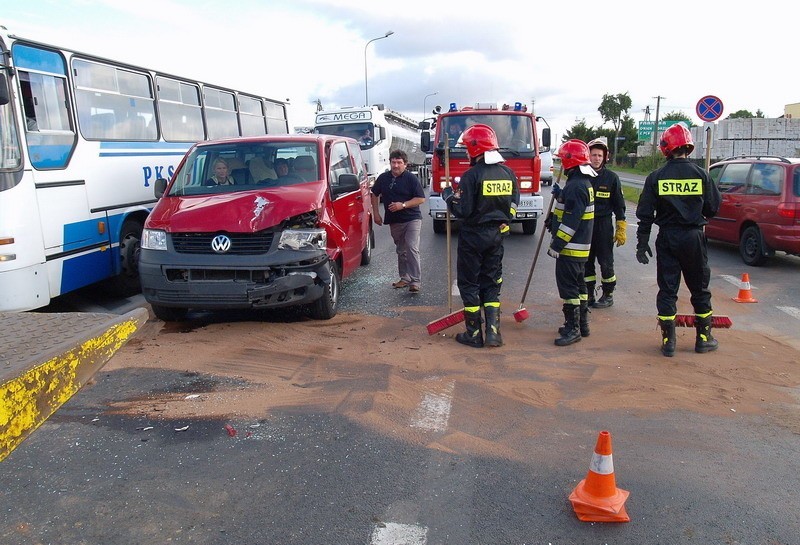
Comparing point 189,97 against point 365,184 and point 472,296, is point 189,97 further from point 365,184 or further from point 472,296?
point 472,296

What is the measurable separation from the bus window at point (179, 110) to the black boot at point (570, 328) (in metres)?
6.55

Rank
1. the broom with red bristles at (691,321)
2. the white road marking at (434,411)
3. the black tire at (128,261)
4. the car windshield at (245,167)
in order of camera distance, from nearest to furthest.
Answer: the white road marking at (434,411)
the broom with red bristles at (691,321)
the car windshield at (245,167)
the black tire at (128,261)

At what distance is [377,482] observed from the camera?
3523mm

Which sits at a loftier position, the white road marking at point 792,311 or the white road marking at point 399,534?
the white road marking at point 399,534

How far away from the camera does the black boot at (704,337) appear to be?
5715mm

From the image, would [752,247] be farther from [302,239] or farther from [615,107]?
[615,107]

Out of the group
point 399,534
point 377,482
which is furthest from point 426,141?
point 399,534

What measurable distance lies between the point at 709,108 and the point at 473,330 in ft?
32.7

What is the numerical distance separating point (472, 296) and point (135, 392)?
3.00m

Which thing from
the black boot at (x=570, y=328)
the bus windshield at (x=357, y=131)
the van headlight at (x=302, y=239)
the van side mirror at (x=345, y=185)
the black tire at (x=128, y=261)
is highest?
the bus windshield at (x=357, y=131)

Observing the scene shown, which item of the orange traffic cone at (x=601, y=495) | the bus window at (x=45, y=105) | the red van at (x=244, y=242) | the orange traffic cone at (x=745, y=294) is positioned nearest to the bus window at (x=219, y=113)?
the bus window at (x=45, y=105)

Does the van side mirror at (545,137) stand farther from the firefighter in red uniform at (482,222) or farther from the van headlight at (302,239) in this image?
the van headlight at (302,239)

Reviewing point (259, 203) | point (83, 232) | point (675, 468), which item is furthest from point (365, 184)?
point (675, 468)

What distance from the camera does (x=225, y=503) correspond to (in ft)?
10.9
